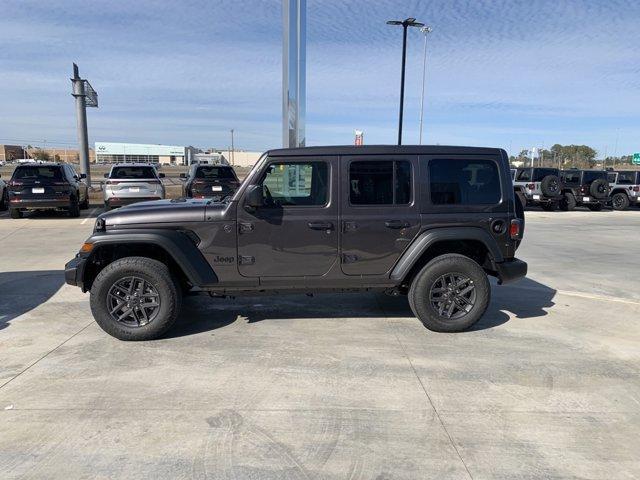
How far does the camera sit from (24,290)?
6613 mm

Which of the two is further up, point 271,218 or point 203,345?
point 271,218

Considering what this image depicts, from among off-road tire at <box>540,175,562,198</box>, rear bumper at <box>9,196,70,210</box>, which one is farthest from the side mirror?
off-road tire at <box>540,175,562,198</box>

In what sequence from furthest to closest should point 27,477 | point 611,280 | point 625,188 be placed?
point 625,188 < point 611,280 < point 27,477

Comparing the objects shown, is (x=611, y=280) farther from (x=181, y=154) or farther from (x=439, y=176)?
(x=181, y=154)

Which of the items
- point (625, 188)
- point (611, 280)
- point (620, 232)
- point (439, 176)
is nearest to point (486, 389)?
point (439, 176)

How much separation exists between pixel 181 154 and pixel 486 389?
13111 cm

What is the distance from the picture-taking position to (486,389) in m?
3.88

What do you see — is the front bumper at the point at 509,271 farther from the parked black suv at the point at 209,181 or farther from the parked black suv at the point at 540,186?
the parked black suv at the point at 540,186

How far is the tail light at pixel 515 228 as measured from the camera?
512cm

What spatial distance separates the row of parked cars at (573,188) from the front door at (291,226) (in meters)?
18.1

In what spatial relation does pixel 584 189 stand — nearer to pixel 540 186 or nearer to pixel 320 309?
pixel 540 186

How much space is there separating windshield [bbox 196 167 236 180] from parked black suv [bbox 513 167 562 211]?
40.0 ft

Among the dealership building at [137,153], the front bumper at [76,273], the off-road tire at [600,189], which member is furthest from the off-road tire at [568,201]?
the dealership building at [137,153]

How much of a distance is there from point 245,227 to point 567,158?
88.7 metres
